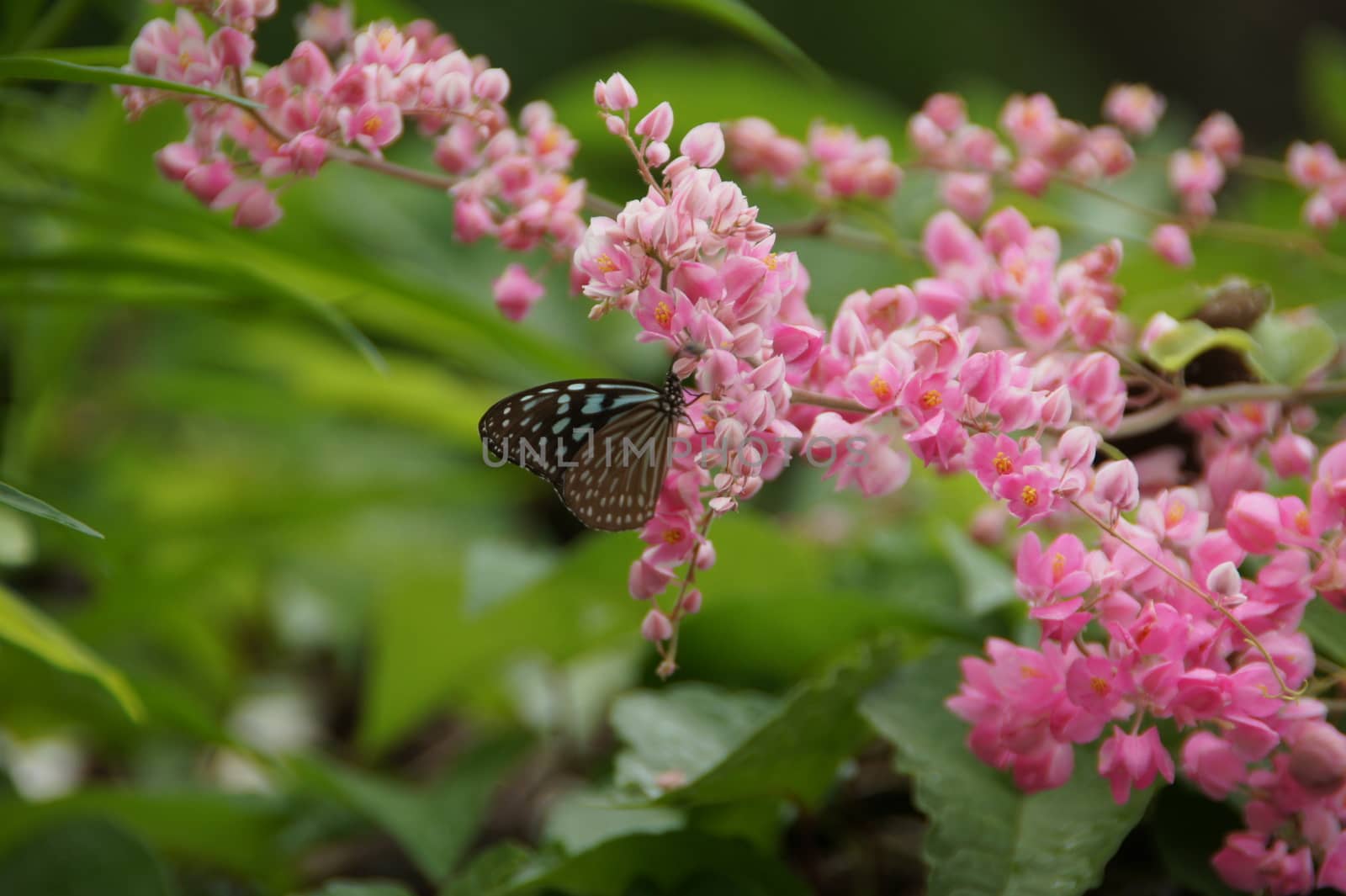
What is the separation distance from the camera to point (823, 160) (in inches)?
18.3

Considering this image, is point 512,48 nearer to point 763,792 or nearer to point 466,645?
point 466,645

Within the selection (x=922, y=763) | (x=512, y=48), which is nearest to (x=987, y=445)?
(x=922, y=763)

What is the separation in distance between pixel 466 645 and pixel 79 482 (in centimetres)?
35

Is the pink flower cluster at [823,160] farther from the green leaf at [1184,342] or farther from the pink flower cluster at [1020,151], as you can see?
the green leaf at [1184,342]

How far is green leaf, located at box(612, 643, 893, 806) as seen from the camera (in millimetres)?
389

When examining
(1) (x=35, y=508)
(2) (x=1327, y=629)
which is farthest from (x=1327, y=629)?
(1) (x=35, y=508)

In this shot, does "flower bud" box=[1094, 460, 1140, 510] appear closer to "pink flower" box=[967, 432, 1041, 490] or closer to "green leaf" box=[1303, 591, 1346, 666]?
"pink flower" box=[967, 432, 1041, 490]

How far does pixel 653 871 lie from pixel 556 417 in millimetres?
227

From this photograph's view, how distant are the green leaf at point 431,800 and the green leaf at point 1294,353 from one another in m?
0.41

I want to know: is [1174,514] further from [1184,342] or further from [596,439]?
[596,439]

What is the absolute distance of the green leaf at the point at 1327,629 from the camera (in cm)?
39

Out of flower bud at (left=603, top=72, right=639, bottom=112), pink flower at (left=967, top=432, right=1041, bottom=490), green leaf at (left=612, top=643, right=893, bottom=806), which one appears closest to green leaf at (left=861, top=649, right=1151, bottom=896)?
green leaf at (left=612, top=643, right=893, bottom=806)

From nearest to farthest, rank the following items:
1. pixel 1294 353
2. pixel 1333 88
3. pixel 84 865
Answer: pixel 1294 353 → pixel 84 865 → pixel 1333 88

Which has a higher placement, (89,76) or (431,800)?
(89,76)
